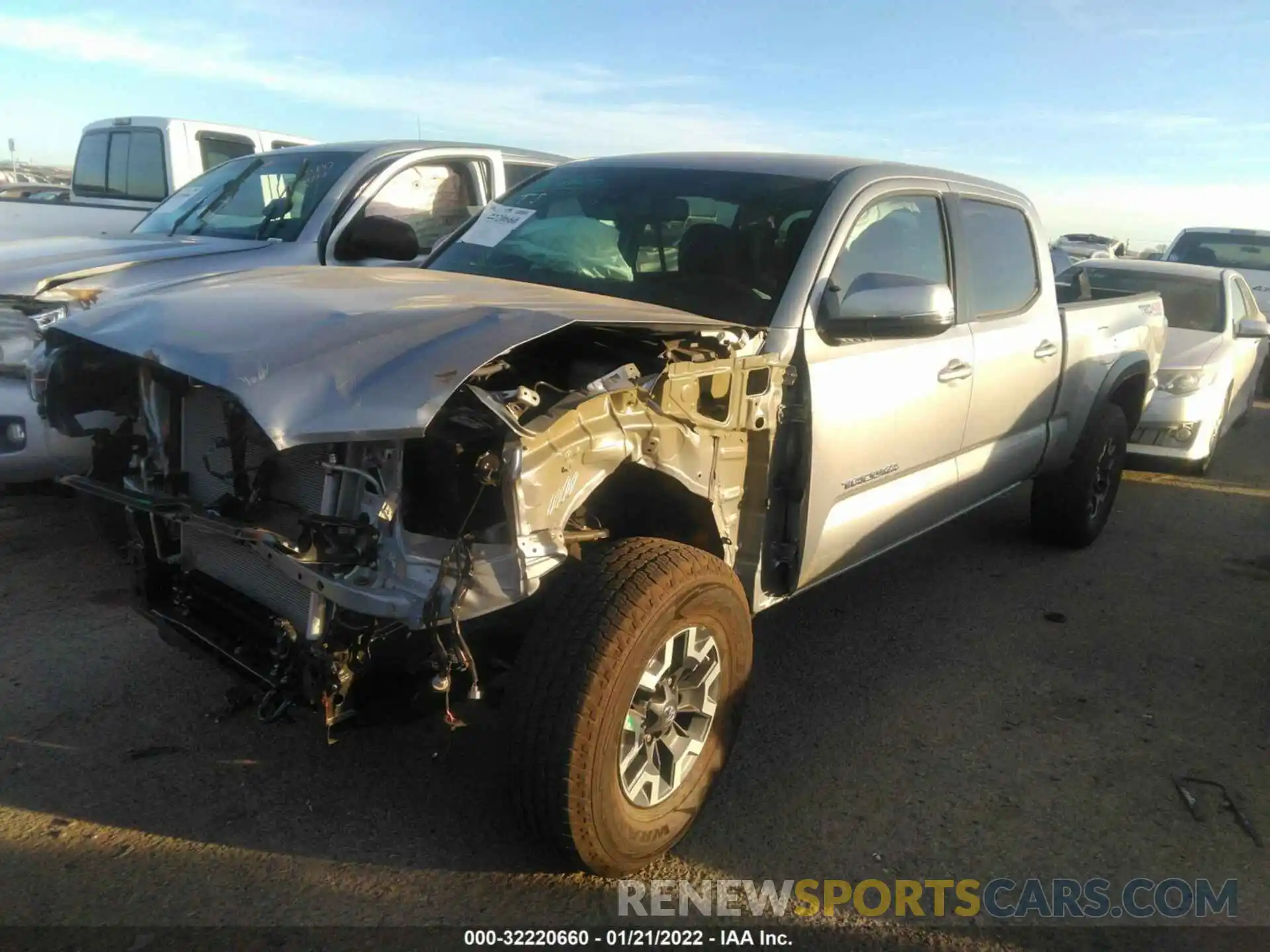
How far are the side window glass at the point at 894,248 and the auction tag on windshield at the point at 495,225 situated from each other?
1.14m

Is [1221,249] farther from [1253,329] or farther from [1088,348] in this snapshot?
[1088,348]

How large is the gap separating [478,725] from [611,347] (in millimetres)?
1406

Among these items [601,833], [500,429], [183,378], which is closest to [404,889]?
[601,833]

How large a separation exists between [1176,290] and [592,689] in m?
7.96

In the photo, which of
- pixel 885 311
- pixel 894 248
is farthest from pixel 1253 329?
pixel 885 311

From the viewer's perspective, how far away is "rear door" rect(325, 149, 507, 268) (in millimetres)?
6078

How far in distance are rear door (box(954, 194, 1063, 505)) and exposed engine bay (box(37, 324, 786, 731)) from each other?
1.53m

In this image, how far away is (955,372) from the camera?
3.94 m

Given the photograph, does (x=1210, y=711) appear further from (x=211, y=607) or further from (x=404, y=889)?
(x=211, y=607)

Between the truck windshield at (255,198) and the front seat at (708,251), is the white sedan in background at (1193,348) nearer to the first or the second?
the front seat at (708,251)

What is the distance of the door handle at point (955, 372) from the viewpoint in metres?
3.87

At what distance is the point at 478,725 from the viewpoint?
341 centimetres

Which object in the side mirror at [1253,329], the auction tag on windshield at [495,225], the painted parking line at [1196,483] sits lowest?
the painted parking line at [1196,483]
